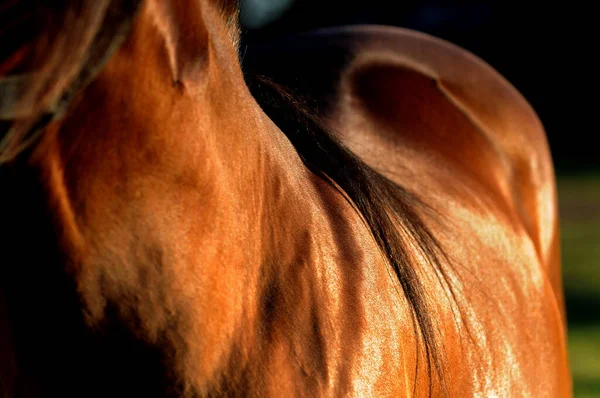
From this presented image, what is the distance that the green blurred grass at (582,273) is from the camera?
5121mm

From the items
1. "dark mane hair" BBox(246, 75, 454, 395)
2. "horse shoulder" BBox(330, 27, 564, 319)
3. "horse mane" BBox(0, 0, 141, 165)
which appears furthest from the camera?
"horse shoulder" BBox(330, 27, 564, 319)

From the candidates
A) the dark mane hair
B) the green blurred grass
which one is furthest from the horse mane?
the green blurred grass

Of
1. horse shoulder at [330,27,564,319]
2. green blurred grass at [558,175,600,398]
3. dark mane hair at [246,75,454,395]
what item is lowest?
dark mane hair at [246,75,454,395]

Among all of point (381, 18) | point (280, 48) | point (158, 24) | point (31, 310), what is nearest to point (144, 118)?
point (158, 24)

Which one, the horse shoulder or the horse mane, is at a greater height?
the horse shoulder

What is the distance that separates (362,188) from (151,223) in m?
0.58

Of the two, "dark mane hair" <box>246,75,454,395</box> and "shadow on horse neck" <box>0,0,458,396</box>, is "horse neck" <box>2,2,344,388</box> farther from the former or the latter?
"dark mane hair" <box>246,75,454,395</box>

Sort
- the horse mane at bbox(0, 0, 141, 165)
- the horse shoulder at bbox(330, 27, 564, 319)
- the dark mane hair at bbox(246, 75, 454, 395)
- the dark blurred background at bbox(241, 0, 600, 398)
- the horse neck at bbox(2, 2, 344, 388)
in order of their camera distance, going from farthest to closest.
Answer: the dark blurred background at bbox(241, 0, 600, 398), the horse shoulder at bbox(330, 27, 564, 319), the dark mane hair at bbox(246, 75, 454, 395), the horse neck at bbox(2, 2, 344, 388), the horse mane at bbox(0, 0, 141, 165)

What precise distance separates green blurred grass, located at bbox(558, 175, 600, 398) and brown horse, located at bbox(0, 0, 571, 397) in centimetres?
337

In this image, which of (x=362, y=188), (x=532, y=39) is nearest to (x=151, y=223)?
(x=362, y=188)

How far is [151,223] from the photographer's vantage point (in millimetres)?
1104

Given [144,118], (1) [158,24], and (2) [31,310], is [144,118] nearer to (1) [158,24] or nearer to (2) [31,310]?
(1) [158,24]

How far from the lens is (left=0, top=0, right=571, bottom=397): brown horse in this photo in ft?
Result: 3.39

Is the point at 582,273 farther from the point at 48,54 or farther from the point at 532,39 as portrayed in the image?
the point at 532,39
